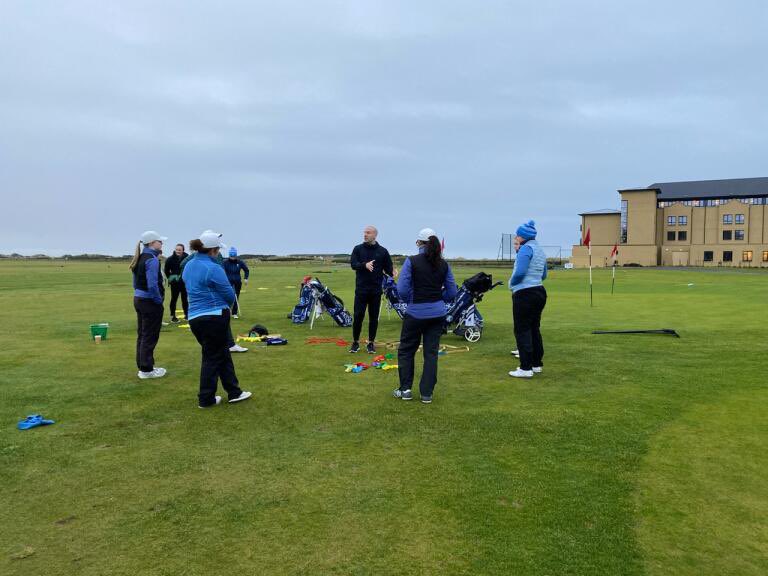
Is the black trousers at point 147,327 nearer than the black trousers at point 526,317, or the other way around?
the black trousers at point 147,327

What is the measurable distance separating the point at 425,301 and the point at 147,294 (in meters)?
4.46

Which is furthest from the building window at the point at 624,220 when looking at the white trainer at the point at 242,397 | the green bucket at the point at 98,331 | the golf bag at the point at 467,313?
the white trainer at the point at 242,397

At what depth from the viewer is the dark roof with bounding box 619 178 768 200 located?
289 ft

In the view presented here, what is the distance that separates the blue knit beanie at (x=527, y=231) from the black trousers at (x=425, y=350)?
2.58 metres

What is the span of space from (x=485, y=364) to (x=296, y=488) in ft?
18.9

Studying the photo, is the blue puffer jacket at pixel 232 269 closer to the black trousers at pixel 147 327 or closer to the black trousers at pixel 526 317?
the black trousers at pixel 147 327

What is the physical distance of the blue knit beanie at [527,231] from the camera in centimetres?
888

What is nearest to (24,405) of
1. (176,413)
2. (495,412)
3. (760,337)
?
(176,413)

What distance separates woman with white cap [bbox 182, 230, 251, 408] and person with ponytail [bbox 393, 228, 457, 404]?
233cm

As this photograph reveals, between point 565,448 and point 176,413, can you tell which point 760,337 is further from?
point 176,413

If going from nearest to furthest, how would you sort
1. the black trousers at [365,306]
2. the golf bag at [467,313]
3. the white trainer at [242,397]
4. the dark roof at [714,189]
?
the white trainer at [242,397] → the black trousers at [365,306] → the golf bag at [467,313] → the dark roof at [714,189]

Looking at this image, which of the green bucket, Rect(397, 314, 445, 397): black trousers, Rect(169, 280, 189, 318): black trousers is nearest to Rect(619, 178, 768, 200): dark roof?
Rect(169, 280, 189, 318): black trousers

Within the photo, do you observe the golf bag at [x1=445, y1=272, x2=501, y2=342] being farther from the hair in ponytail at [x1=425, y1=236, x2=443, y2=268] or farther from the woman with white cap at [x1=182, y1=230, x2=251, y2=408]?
the woman with white cap at [x1=182, y1=230, x2=251, y2=408]

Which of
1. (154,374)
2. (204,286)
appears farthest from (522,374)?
(154,374)
